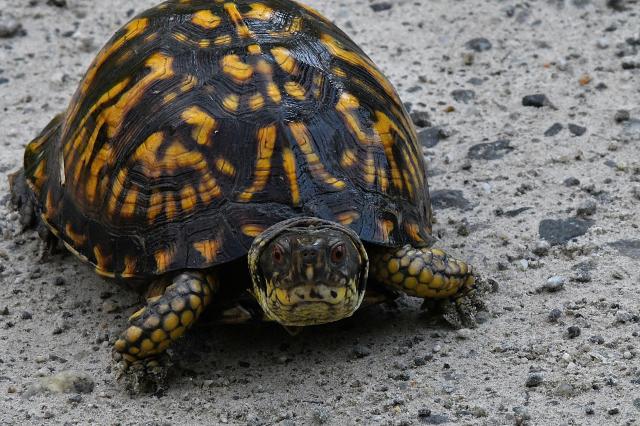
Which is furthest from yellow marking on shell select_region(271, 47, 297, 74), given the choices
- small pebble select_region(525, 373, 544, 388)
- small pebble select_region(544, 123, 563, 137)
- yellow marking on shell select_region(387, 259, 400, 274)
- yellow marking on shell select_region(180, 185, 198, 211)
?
small pebble select_region(544, 123, 563, 137)

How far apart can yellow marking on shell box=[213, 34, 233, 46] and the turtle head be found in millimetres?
1009

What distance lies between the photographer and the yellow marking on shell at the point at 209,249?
14.2 feet

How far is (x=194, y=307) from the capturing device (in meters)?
4.32

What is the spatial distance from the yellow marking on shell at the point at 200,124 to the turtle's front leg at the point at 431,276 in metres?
0.86

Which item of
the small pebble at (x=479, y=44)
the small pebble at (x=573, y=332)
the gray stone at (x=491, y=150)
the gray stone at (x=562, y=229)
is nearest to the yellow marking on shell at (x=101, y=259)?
the small pebble at (x=573, y=332)

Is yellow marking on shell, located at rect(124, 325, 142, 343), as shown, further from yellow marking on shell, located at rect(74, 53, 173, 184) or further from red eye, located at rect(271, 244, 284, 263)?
yellow marking on shell, located at rect(74, 53, 173, 184)

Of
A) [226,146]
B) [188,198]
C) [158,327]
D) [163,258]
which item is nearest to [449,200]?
[226,146]

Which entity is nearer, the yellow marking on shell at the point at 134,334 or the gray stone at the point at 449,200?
the yellow marking on shell at the point at 134,334

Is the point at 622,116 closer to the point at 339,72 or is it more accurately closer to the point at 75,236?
the point at 339,72

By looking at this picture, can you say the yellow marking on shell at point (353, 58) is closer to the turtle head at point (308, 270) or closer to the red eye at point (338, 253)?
the turtle head at point (308, 270)

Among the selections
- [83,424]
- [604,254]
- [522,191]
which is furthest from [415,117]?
[83,424]

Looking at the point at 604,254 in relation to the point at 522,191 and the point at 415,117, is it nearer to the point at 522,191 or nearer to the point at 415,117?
the point at 522,191

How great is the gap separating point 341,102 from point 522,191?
1.52 meters

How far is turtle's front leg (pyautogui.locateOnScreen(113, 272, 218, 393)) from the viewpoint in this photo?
14.1ft
